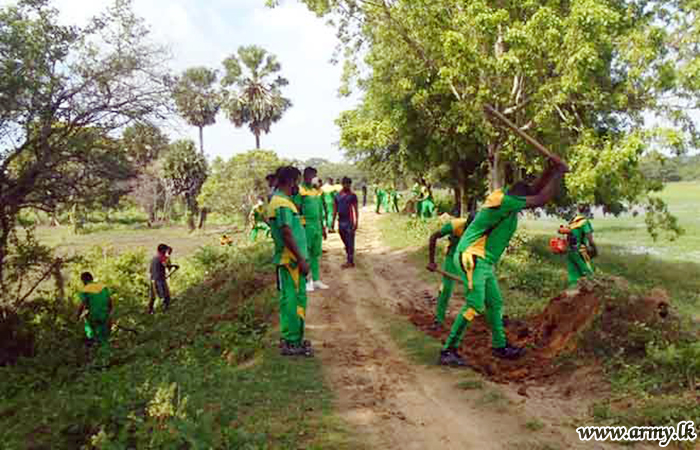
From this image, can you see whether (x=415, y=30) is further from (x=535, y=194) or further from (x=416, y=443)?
(x=416, y=443)

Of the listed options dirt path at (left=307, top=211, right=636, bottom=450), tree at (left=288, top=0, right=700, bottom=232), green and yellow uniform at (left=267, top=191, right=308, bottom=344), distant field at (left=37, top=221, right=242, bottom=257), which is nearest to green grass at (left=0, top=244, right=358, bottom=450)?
dirt path at (left=307, top=211, right=636, bottom=450)

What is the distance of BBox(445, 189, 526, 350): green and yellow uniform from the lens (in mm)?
5531

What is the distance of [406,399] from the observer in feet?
16.1

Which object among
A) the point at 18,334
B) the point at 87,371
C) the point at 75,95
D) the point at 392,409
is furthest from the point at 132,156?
the point at 392,409

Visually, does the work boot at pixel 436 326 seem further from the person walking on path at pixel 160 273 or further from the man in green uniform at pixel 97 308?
the person walking on path at pixel 160 273

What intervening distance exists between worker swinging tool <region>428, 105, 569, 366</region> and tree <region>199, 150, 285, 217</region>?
2940 centimetres

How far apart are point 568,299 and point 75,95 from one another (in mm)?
9348

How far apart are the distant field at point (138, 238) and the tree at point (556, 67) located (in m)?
19.0

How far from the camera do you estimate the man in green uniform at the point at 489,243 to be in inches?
217

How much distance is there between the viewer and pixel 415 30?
14.6 meters

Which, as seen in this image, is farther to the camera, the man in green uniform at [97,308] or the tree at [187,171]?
the tree at [187,171]

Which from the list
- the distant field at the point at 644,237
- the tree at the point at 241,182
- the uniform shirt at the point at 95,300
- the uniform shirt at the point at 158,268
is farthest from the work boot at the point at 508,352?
the tree at the point at 241,182

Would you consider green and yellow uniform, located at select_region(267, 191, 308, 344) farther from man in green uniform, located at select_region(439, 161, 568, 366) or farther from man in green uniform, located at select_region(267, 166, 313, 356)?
man in green uniform, located at select_region(439, 161, 568, 366)

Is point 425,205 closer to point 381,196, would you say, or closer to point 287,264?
point 381,196
